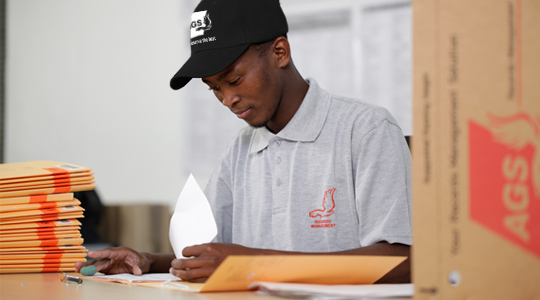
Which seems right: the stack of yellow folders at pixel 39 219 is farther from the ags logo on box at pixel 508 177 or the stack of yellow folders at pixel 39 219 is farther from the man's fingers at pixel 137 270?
the ags logo on box at pixel 508 177

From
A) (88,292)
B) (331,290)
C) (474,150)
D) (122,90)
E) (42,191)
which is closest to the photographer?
(474,150)

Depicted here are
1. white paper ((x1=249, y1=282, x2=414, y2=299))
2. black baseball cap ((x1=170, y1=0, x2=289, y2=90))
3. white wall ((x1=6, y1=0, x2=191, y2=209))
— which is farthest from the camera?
white wall ((x1=6, y1=0, x2=191, y2=209))

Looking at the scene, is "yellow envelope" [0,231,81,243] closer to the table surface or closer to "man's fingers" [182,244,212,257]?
the table surface

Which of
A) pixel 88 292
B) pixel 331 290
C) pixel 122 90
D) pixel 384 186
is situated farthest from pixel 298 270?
pixel 122 90

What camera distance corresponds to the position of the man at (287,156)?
3.76 feet

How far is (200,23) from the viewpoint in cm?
121

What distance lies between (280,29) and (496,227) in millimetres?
900

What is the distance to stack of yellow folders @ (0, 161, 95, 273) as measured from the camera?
1.08 m

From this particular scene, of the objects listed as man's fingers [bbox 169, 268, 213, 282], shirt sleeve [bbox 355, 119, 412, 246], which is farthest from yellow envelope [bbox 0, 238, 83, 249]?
shirt sleeve [bbox 355, 119, 412, 246]

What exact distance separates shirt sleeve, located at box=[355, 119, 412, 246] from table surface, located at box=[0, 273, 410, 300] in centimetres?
44

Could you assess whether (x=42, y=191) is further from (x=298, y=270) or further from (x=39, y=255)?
(x=298, y=270)

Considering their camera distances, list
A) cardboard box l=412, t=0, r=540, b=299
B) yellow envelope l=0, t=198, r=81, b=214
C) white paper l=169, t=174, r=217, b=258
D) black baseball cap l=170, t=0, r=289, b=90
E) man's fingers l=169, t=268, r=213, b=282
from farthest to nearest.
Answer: black baseball cap l=170, t=0, r=289, b=90
yellow envelope l=0, t=198, r=81, b=214
white paper l=169, t=174, r=217, b=258
man's fingers l=169, t=268, r=213, b=282
cardboard box l=412, t=0, r=540, b=299

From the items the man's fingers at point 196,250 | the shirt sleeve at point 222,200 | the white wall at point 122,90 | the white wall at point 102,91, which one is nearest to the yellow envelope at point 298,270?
the man's fingers at point 196,250

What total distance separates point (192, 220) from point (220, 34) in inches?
16.9
